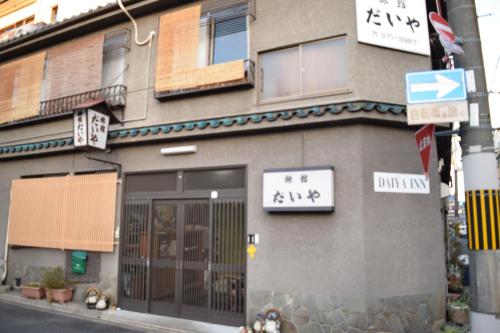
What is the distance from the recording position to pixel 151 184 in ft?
31.4

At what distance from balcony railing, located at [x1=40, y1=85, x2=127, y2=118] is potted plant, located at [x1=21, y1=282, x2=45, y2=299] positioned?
198 inches

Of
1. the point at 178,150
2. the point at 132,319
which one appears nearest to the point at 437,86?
the point at 178,150

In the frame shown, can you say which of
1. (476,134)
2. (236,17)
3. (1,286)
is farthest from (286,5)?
(1,286)

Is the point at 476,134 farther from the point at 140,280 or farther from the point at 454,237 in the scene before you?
the point at 454,237

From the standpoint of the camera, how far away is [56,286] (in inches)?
394

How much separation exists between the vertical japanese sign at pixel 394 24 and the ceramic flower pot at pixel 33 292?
34.2 feet

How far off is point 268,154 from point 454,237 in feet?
29.6

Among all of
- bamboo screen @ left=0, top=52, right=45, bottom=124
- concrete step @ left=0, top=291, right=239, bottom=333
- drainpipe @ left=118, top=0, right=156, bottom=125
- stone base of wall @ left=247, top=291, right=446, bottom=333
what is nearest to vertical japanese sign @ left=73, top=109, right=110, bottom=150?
drainpipe @ left=118, top=0, right=156, bottom=125

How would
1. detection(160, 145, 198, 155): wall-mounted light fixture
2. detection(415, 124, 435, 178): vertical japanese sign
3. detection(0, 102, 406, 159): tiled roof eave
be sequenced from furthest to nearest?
detection(160, 145, 198, 155): wall-mounted light fixture → detection(0, 102, 406, 159): tiled roof eave → detection(415, 124, 435, 178): vertical japanese sign

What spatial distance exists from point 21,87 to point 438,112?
12735 millimetres

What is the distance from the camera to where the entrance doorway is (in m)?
8.20

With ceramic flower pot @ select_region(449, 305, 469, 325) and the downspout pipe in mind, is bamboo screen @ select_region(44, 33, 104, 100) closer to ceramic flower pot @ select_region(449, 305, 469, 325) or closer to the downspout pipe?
the downspout pipe

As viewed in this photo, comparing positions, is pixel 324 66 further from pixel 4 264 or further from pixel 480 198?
pixel 4 264

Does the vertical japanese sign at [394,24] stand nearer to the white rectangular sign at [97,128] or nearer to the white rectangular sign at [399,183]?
the white rectangular sign at [399,183]
